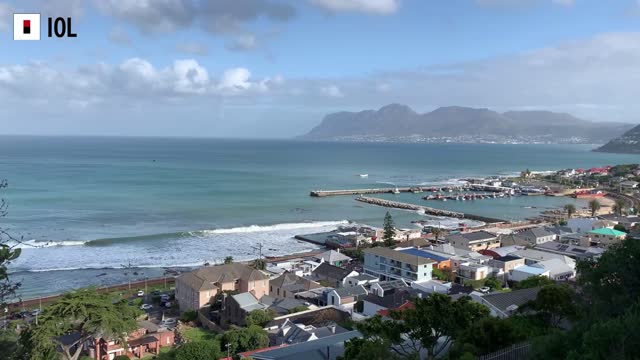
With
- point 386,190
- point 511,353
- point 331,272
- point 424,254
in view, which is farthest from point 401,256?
point 386,190

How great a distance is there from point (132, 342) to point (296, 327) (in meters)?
5.46

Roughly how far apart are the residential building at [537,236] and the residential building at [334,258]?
1199 cm

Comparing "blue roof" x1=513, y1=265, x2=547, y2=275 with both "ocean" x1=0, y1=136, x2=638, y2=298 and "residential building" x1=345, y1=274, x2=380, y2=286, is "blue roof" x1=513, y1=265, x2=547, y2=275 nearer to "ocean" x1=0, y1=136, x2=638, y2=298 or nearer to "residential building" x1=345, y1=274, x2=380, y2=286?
"residential building" x1=345, y1=274, x2=380, y2=286

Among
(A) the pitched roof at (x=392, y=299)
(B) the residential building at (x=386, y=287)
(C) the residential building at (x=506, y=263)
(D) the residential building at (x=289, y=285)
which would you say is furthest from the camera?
(C) the residential building at (x=506, y=263)

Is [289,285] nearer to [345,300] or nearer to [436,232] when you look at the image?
[345,300]

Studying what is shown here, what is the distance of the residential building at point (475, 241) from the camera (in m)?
30.4

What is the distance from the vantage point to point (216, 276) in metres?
21.5

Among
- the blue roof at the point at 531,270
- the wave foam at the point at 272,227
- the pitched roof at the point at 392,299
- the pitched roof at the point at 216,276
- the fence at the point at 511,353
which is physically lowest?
the wave foam at the point at 272,227

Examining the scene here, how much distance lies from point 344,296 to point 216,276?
567 centimetres

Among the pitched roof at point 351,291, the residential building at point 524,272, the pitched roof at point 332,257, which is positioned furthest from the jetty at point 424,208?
the pitched roof at point 351,291

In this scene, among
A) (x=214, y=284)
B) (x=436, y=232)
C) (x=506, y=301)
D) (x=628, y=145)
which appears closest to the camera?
(x=506, y=301)

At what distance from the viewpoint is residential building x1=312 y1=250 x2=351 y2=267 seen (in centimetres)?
2798

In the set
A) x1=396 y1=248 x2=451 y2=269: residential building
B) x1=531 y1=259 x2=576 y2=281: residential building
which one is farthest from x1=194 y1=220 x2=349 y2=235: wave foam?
x1=531 y1=259 x2=576 y2=281: residential building

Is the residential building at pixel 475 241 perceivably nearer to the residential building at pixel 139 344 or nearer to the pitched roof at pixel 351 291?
the pitched roof at pixel 351 291
